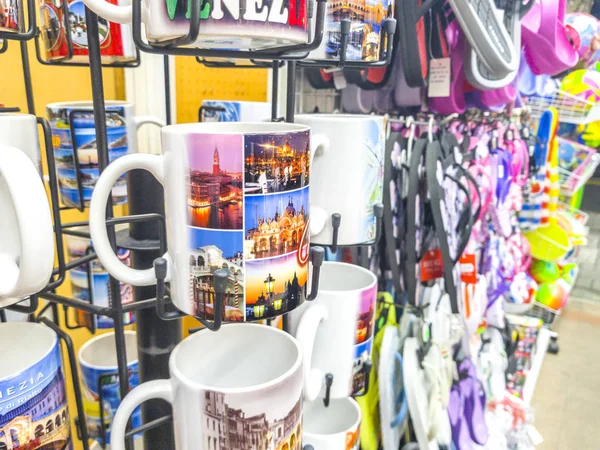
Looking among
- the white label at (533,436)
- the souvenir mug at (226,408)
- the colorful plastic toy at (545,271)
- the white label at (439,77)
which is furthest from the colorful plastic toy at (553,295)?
the souvenir mug at (226,408)

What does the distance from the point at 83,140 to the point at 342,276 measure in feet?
1.37

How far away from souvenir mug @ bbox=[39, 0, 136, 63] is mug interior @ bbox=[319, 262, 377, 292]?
1.38 feet

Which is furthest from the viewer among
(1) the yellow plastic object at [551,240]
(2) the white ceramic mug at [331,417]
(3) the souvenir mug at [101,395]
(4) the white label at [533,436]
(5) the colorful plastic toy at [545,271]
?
(5) the colorful plastic toy at [545,271]

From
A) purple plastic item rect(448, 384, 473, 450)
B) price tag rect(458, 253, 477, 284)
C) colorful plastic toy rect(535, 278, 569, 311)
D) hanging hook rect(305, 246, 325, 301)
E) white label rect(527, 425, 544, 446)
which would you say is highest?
hanging hook rect(305, 246, 325, 301)

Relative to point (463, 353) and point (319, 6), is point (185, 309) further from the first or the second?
point (463, 353)

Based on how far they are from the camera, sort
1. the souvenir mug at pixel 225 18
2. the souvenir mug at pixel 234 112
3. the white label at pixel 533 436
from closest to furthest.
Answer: the souvenir mug at pixel 225 18
the souvenir mug at pixel 234 112
the white label at pixel 533 436

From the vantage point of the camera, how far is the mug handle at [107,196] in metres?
0.39

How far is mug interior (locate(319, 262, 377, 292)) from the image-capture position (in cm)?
78

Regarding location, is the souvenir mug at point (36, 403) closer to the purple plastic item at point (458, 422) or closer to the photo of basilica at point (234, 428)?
the photo of basilica at point (234, 428)

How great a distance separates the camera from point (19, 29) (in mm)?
394

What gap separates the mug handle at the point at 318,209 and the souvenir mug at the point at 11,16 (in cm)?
28

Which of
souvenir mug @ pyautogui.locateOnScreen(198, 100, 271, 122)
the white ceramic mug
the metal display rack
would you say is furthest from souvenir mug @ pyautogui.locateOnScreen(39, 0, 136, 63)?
the white ceramic mug

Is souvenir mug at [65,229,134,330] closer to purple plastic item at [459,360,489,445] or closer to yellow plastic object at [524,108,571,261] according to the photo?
purple plastic item at [459,360,489,445]

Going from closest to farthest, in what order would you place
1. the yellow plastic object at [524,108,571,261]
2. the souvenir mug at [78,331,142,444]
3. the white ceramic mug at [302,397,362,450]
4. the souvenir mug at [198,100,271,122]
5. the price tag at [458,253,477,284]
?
1. the souvenir mug at [78,331,142,444]
2. the white ceramic mug at [302,397,362,450]
3. the souvenir mug at [198,100,271,122]
4. the price tag at [458,253,477,284]
5. the yellow plastic object at [524,108,571,261]
